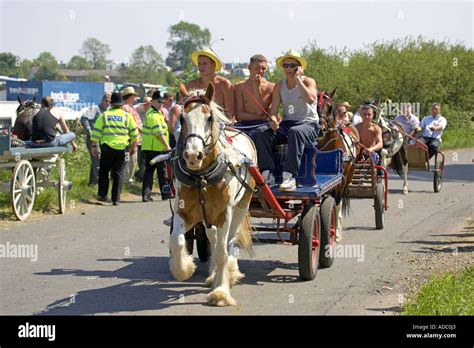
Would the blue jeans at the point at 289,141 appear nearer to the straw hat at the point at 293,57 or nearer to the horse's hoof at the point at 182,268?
the straw hat at the point at 293,57

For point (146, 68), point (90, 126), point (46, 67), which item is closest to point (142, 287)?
point (90, 126)

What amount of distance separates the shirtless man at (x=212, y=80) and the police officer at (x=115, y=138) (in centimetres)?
639

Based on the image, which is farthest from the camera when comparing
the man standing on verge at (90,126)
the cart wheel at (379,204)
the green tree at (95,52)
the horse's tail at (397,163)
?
the green tree at (95,52)

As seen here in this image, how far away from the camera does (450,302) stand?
27.7 feet

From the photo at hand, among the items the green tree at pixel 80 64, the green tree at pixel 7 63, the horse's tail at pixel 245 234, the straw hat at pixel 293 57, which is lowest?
the horse's tail at pixel 245 234

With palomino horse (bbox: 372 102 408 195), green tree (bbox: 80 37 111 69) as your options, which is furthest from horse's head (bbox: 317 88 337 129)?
green tree (bbox: 80 37 111 69)

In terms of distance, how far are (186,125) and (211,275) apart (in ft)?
6.12

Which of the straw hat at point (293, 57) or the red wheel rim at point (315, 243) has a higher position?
the straw hat at point (293, 57)

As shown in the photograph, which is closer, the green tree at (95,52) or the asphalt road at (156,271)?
the asphalt road at (156,271)

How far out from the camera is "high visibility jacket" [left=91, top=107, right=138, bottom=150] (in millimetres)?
16609

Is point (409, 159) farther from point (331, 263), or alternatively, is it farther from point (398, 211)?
point (331, 263)

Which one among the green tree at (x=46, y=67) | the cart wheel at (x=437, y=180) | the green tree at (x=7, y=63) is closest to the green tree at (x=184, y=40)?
the green tree at (x=46, y=67)

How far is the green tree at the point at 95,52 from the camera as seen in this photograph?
493 ft
